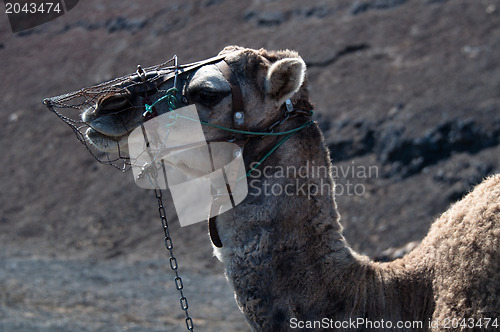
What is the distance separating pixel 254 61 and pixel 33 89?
59.9 feet

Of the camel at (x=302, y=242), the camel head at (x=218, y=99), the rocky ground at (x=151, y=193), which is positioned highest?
the camel head at (x=218, y=99)

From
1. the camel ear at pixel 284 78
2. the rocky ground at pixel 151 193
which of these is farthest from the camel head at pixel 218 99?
the rocky ground at pixel 151 193

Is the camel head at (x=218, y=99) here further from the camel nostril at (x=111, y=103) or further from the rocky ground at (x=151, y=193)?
the rocky ground at (x=151, y=193)

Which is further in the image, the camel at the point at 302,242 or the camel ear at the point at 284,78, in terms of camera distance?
the camel ear at the point at 284,78

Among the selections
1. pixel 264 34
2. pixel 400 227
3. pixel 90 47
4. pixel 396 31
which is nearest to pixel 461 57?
pixel 396 31

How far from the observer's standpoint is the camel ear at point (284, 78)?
383cm

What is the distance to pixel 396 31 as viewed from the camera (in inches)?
628

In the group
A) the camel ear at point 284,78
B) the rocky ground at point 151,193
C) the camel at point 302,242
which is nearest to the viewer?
the camel at point 302,242

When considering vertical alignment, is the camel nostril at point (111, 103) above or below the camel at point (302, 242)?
above

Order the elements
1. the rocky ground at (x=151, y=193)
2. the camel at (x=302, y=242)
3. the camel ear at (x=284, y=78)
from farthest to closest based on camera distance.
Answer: the rocky ground at (x=151, y=193) → the camel ear at (x=284, y=78) → the camel at (x=302, y=242)

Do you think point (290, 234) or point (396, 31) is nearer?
point (290, 234)

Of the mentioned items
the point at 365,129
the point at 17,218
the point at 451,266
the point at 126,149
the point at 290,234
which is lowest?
the point at 17,218

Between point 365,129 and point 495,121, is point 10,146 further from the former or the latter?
point 495,121

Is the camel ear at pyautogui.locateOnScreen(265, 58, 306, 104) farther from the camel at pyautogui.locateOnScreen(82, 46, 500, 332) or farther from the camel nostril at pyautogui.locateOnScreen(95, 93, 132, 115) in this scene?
the camel nostril at pyautogui.locateOnScreen(95, 93, 132, 115)
